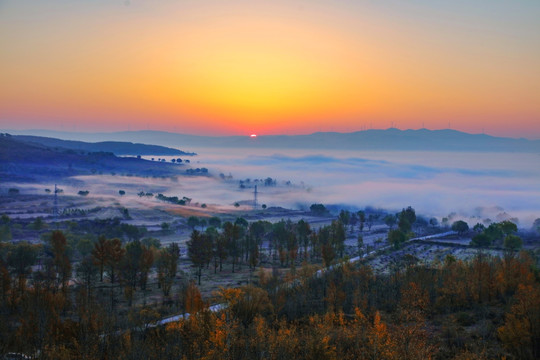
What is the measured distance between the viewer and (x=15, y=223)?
238 ft

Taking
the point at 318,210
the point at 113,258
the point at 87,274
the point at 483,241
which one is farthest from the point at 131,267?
the point at 318,210

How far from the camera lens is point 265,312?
98.0 ft

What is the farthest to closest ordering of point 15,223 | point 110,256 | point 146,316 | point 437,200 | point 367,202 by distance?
1. point 437,200
2. point 367,202
3. point 15,223
4. point 110,256
5. point 146,316

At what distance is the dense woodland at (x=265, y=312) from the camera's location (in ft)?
63.6

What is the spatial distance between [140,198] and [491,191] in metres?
140

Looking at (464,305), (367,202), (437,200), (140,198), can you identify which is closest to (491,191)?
(437,200)

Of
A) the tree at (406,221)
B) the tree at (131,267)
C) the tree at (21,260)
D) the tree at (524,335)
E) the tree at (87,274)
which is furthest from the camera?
the tree at (406,221)

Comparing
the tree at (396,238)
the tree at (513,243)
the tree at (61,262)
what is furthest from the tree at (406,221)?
the tree at (61,262)

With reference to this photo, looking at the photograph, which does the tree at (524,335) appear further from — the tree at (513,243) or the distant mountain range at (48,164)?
the distant mountain range at (48,164)

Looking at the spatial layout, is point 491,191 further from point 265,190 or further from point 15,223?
point 15,223

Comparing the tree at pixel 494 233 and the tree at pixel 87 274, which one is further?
the tree at pixel 494 233

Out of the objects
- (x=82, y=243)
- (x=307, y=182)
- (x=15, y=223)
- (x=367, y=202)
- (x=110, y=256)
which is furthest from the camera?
(x=307, y=182)

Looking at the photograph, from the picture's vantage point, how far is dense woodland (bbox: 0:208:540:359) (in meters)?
19.4

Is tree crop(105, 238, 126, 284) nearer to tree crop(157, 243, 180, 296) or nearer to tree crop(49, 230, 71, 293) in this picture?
tree crop(49, 230, 71, 293)
